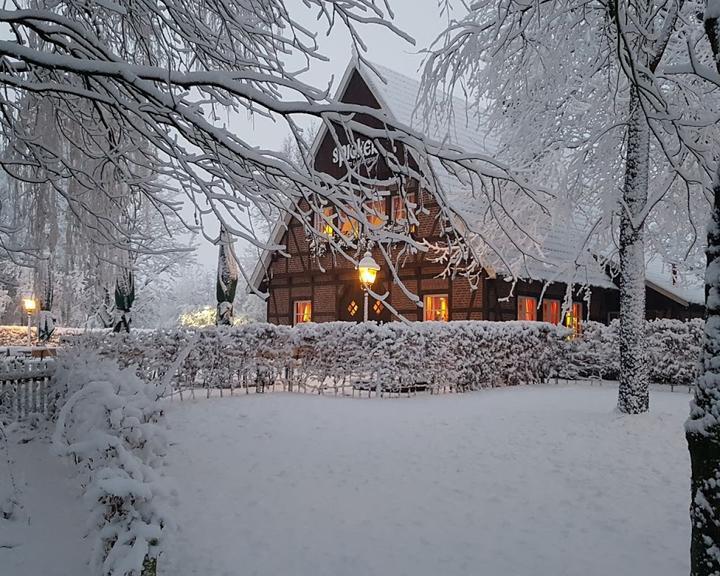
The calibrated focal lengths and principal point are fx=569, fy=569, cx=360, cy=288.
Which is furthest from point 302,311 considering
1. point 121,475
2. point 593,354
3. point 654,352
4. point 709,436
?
point 709,436

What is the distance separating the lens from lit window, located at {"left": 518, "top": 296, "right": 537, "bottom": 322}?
1838 centimetres

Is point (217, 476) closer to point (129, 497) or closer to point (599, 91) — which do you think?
point (129, 497)

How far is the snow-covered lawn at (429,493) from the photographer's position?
14.1 ft

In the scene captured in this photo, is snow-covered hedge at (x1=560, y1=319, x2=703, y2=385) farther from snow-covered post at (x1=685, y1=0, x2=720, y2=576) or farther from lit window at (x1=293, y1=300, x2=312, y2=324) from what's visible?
snow-covered post at (x1=685, y1=0, x2=720, y2=576)

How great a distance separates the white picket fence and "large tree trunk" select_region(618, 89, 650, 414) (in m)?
9.35

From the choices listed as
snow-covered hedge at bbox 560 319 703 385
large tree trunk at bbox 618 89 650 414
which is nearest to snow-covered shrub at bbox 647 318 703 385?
snow-covered hedge at bbox 560 319 703 385

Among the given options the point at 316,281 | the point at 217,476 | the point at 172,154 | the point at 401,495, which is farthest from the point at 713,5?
the point at 316,281

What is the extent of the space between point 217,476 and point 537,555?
355 cm

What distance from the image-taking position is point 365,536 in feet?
15.5

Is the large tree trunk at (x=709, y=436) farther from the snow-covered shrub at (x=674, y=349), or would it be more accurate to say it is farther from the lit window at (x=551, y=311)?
the lit window at (x=551, y=311)

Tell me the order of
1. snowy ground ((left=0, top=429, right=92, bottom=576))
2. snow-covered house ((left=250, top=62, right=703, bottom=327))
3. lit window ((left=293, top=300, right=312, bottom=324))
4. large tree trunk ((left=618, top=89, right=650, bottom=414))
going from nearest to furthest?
snowy ground ((left=0, top=429, right=92, bottom=576))
large tree trunk ((left=618, top=89, right=650, bottom=414))
snow-covered house ((left=250, top=62, right=703, bottom=327))
lit window ((left=293, top=300, right=312, bottom=324))

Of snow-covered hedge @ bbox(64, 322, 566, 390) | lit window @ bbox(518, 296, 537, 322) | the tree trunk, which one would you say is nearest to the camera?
the tree trunk

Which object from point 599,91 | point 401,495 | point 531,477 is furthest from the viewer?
point 599,91

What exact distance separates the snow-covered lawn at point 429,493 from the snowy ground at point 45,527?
0.69 meters
